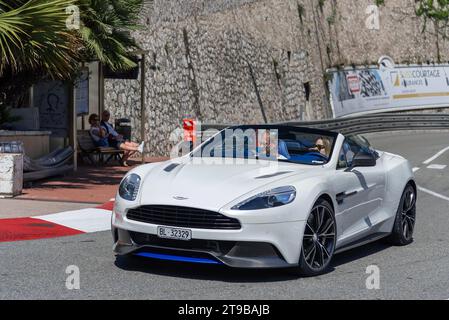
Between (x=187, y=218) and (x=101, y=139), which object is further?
(x=101, y=139)

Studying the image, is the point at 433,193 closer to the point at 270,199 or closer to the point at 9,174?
the point at 9,174

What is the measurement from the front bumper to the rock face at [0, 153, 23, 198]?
18.9ft

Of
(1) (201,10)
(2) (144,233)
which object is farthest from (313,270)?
(1) (201,10)

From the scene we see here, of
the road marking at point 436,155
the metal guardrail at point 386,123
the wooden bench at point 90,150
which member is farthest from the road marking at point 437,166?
the metal guardrail at point 386,123

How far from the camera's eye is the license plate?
7.04 metres

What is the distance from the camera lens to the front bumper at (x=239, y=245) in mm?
7020

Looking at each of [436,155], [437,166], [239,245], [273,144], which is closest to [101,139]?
[437,166]

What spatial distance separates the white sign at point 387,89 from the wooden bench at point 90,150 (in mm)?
21602

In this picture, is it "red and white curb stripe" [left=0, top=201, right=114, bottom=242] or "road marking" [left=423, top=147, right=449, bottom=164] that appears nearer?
"red and white curb stripe" [left=0, top=201, right=114, bottom=242]

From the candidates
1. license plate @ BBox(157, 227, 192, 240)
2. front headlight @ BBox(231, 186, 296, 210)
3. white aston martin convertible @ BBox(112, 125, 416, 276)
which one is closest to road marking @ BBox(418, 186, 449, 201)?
white aston martin convertible @ BBox(112, 125, 416, 276)

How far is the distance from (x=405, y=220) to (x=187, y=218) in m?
3.45

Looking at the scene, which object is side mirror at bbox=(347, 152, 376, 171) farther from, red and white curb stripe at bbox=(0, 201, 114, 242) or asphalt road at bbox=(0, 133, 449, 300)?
red and white curb stripe at bbox=(0, 201, 114, 242)

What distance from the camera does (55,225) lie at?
10.2 metres

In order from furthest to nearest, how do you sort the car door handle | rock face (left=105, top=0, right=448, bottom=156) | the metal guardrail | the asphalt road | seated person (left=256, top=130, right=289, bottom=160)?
the metal guardrail
rock face (left=105, top=0, right=448, bottom=156)
seated person (left=256, top=130, right=289, bottom=160)
the car door handle
the asphalt road
